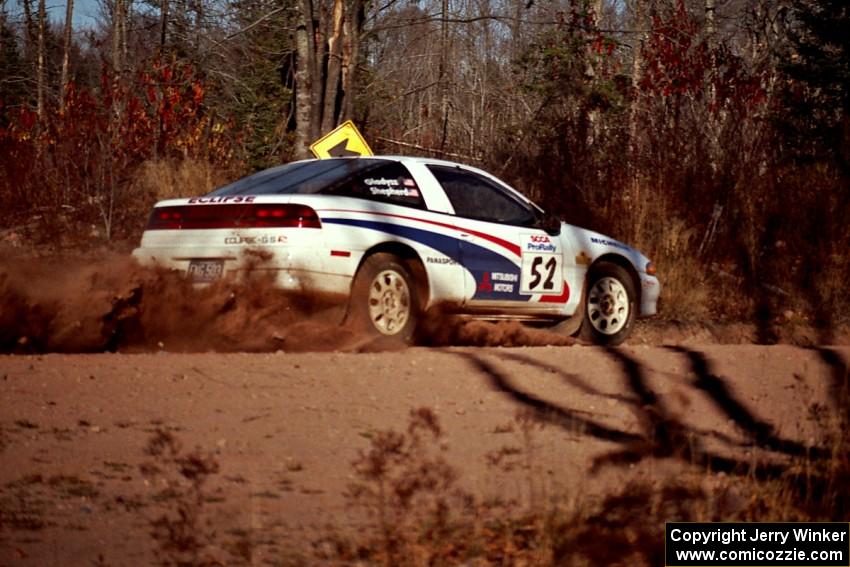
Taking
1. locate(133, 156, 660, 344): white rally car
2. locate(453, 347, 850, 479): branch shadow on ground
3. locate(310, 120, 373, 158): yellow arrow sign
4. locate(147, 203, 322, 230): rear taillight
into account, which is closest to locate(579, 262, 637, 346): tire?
locate(133, 156, 660, 344): white rally car

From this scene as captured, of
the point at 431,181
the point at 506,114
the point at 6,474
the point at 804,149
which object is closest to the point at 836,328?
the point at 804,149

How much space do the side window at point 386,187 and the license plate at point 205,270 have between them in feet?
3.34

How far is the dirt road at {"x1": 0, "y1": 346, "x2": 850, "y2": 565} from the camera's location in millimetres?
4988

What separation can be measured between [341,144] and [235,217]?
741cm

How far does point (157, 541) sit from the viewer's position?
4629 millimetres

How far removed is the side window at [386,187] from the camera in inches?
398

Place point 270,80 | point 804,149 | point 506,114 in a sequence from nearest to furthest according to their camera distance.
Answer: point 804,149, point 270,80, point 506,114

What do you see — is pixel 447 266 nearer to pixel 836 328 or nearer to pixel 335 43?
pixel 836 328

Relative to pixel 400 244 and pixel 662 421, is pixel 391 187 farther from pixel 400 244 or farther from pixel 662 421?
pixel 662 421

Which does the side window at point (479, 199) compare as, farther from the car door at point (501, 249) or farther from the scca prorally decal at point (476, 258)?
the scca prorally decal at point (476, 258)

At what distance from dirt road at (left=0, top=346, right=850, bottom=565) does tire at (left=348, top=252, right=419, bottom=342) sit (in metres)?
0.68

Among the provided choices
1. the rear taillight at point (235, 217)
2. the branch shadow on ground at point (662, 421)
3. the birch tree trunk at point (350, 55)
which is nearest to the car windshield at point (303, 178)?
the rear taillight at point (235, 217)

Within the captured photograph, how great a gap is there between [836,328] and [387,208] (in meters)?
6.68

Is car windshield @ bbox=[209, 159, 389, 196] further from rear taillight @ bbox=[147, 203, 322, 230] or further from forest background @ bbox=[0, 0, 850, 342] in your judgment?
forest background @ bbox=[0, 0, 850, 342]
